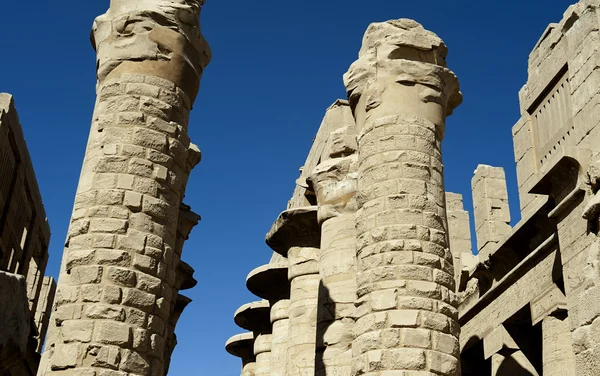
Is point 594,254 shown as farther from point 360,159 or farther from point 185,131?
point 185,131

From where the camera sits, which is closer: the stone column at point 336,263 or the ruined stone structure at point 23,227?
the stone column at point 336,263

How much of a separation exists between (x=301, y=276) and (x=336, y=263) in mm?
2161

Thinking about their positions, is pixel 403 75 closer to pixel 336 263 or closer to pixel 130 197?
pixel 336 263

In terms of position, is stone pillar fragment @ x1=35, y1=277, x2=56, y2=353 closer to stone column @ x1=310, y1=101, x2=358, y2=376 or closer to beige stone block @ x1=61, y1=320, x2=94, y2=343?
stone column @ x1=310, y1=101, x2=358, y2=376

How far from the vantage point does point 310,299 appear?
12828 mm

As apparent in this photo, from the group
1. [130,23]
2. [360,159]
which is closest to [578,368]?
[360,159]

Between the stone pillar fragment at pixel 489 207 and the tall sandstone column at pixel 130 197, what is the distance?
7.35 meters

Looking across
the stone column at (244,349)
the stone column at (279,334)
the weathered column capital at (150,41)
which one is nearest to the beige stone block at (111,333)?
the weathered column capital at (150,41)

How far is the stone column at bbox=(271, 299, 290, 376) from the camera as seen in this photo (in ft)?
47.2

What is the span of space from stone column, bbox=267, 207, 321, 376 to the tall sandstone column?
→ 464 cm

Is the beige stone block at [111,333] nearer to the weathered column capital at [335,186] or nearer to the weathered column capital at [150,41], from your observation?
the weathered column capital at [150,41]

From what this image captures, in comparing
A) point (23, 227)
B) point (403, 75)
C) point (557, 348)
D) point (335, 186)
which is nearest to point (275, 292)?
point (335, 186)

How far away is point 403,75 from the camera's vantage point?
9.70m

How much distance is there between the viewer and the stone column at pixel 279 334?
1438 centimetres
